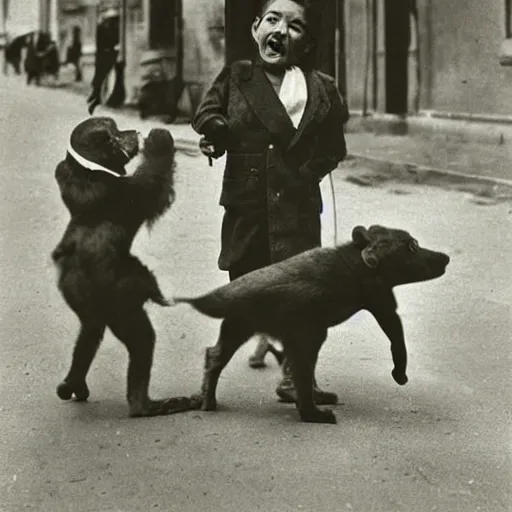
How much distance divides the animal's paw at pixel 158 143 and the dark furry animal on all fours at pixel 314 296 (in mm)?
403

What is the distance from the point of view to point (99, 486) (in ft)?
9.21

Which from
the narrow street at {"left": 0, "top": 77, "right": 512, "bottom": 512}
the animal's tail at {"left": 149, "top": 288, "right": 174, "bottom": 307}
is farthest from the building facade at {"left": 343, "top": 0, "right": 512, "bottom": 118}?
the animal's tail at {"left": 149, "top": 288, "right": 174, "bottom": 307}

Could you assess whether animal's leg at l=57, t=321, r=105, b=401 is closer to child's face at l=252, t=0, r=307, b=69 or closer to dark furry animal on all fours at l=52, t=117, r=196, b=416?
dark furry animal on all fours at l=52, t=117, r=196, b=416

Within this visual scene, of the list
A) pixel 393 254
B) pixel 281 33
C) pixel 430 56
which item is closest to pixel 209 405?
pixel 393 254

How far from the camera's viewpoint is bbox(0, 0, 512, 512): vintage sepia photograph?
288 cm

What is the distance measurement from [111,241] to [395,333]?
0.80 m

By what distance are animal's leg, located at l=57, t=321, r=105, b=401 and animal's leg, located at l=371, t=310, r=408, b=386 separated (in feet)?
2.49

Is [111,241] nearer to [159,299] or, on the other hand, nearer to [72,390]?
[159,299]

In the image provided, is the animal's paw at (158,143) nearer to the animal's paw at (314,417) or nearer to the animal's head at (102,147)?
the animal's head at (102,147)

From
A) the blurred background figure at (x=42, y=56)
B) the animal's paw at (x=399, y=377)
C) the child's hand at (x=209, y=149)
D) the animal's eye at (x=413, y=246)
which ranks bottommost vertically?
the animal's paw at (x=399, y=377)

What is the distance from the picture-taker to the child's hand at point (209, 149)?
3.02 metres

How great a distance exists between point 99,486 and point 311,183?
39.3 inches

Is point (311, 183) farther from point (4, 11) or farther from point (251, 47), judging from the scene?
point (4, 11)

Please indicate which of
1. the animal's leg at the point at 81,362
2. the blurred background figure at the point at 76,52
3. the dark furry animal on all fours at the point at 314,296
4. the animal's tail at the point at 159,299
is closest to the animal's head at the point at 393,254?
the dark furry animal on all fours at the point at 314,296
